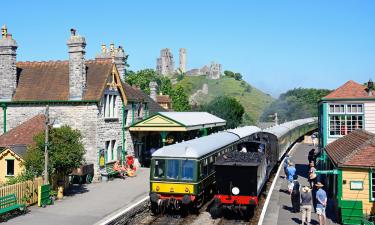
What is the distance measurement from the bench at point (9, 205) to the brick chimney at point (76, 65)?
9.91 m

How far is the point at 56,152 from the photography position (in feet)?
68.6

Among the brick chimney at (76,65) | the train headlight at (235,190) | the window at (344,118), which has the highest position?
the brick chimney at (76,65)

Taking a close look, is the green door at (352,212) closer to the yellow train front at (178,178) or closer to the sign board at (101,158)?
the yellow train front at (178,178)

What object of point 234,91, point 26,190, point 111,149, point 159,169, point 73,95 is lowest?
point 26,190

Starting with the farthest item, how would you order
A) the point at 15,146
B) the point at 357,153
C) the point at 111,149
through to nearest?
1. the point at 111,149
2. the point at 15,146
3. the point at 357,153

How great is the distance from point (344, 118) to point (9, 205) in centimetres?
1728

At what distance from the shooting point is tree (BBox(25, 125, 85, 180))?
20.7m

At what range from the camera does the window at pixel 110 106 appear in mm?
28656

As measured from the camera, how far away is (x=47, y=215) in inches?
706

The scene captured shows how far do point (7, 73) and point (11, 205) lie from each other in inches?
484

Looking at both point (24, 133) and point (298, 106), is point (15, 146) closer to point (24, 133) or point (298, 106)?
point (24, 133)

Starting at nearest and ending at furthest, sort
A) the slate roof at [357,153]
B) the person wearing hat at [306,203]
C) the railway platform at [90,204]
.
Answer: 1. the person wearing hat at [306,203]
2. the slate roof at [357,153]
3. the railway platform at [90,204]

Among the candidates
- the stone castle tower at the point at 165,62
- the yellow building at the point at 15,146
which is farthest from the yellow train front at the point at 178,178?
the stone castle tower at the point at 165,62

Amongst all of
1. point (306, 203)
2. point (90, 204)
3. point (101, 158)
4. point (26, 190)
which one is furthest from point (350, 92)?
point (26, 190)
